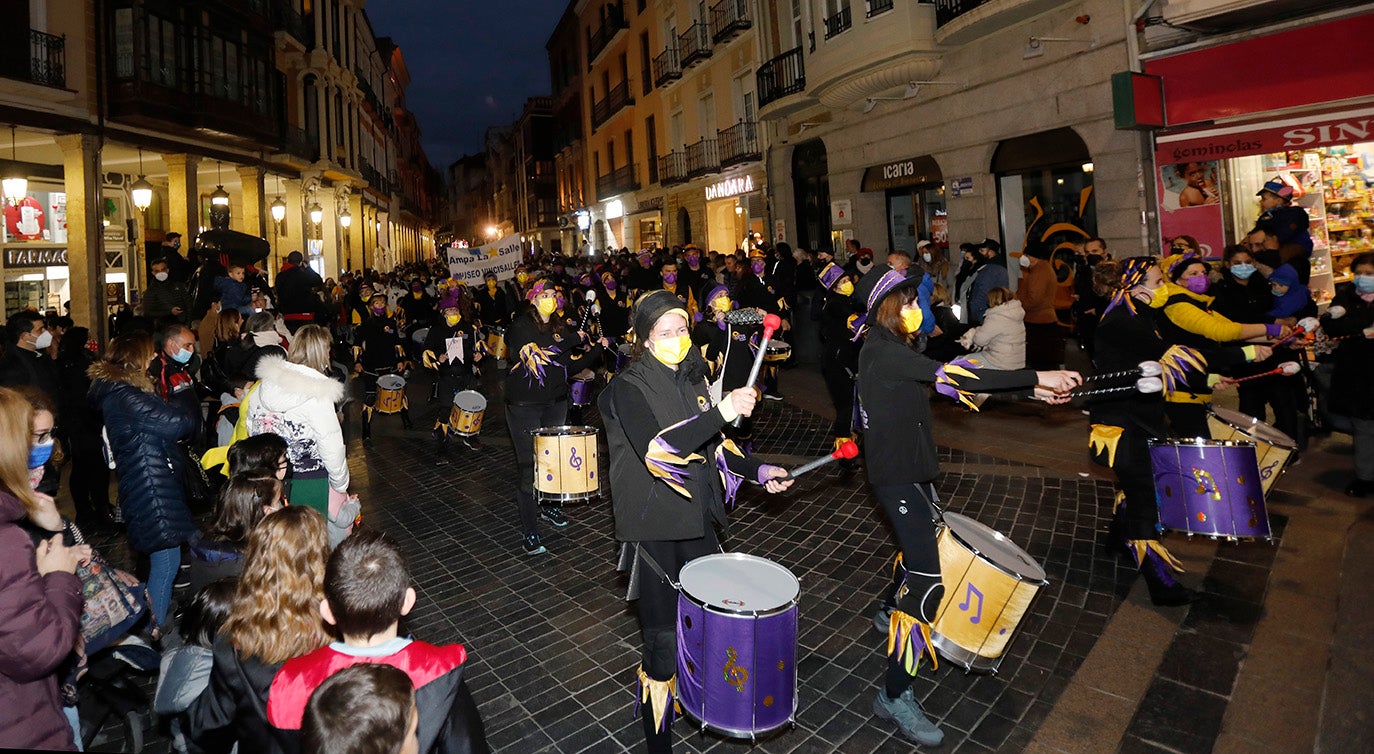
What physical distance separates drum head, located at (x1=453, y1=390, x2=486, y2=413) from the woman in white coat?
454 cm

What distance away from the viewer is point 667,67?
3025cm

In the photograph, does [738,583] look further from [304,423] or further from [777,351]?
[777,351]

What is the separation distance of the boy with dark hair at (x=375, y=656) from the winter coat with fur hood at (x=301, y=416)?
7.97 feet

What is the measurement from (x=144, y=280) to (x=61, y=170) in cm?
368

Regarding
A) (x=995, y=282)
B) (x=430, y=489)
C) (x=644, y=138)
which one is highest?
(x=644, y=138)

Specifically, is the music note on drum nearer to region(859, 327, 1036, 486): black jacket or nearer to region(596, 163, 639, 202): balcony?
region(859, 327, 1036, 486): black jacket

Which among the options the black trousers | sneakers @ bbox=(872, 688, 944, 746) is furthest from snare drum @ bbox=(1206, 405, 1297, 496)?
the black trousers

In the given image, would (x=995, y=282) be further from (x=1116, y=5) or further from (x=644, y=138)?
(x=644, y=138)

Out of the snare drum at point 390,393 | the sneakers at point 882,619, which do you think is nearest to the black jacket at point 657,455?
the sneakers at point 882,619

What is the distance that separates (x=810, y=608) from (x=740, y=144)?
69.4ft

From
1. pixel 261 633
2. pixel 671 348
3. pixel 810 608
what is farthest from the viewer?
pixel 810 608

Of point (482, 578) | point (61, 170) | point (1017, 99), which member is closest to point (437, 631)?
point (482, 578)

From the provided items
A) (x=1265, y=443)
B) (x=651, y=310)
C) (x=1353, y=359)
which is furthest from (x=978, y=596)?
(x=1353, y=359)

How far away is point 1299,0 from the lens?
946cm
